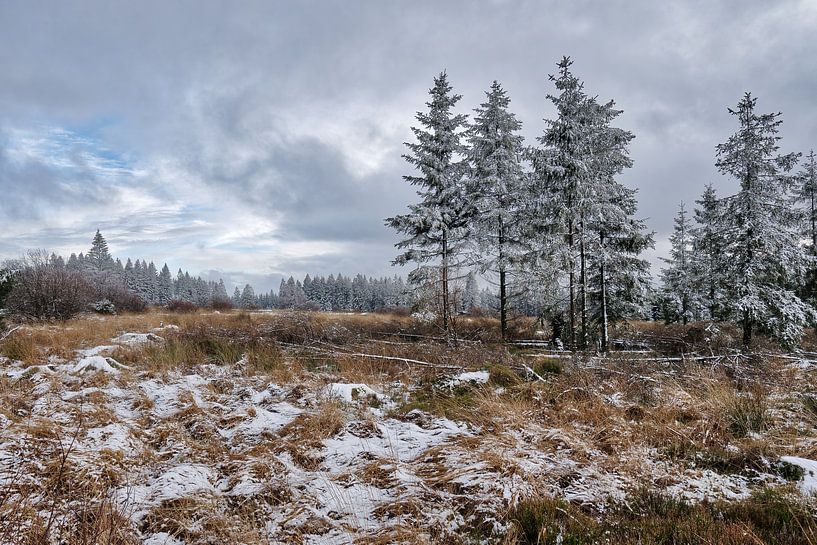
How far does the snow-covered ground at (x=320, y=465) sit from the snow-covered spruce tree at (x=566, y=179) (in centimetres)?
1063

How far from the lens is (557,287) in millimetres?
16391

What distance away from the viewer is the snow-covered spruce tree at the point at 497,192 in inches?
680

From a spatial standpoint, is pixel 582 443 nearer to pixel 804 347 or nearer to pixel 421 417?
pixel 421 417

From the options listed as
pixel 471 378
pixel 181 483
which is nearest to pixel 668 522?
pixel 471 378

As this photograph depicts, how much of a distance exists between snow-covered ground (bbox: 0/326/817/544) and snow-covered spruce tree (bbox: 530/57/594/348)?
10630mm

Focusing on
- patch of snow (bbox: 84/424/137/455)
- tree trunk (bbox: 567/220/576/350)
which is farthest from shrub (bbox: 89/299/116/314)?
tree trunk (bbox: 567/220/576/350)

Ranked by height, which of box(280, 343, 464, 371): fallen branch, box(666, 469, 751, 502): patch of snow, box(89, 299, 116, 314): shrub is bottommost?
box(666, 469, 751, 502): patch of snow

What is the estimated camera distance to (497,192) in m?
17.6

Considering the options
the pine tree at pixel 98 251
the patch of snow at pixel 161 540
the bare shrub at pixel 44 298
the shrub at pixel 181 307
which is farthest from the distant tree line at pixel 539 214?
the pine tree at pixel 98 251

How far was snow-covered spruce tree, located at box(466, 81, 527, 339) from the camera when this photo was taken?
17266 mm

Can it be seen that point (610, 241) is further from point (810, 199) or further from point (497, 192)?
point (810, 199)

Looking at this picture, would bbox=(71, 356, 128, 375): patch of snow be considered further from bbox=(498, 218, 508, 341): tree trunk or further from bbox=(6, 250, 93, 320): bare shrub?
bbox=(6, 250, 93, 320): bare shrub

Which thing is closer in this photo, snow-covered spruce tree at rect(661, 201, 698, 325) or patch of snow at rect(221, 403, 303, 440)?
patch of snow at rect(221, 403, 303, 440)

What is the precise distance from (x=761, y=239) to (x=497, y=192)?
10560 mm
